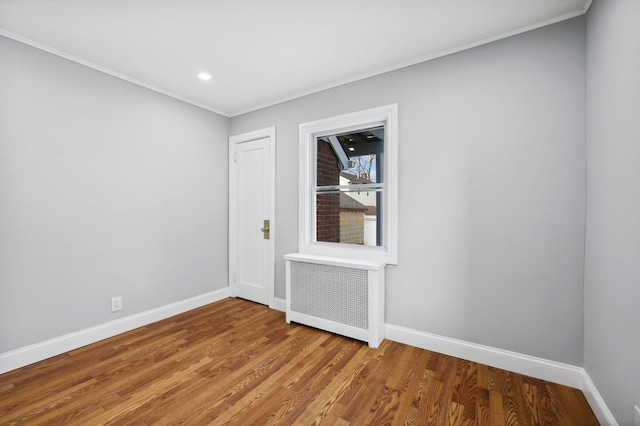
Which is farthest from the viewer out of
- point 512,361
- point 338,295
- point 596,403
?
point 338,295

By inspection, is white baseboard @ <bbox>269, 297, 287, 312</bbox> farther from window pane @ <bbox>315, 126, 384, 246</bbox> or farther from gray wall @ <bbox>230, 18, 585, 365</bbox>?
gray wall @ <bbox>230, 18, 585, 365</bbox>

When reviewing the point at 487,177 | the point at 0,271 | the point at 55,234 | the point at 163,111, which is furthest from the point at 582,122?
the point at 0,271

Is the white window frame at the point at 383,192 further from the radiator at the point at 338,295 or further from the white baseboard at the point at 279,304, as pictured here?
the white baseboard at the point at 279,304

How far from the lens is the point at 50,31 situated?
210 centimetres

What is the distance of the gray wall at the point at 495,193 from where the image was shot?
6.34 ft

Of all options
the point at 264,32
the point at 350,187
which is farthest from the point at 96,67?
the point at 350,187

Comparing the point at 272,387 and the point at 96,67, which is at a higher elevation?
the point at 96,67

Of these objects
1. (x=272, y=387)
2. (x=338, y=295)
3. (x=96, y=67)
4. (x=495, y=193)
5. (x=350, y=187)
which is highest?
(x=96, y=67)

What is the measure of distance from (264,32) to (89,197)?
7.21 feet

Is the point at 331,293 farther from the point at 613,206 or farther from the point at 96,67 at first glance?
the point at 96,67

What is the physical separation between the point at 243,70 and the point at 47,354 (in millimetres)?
3067

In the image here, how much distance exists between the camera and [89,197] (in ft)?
8.40

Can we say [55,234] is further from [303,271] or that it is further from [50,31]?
[303,271]

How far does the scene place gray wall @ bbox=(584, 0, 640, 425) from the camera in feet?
4.25
